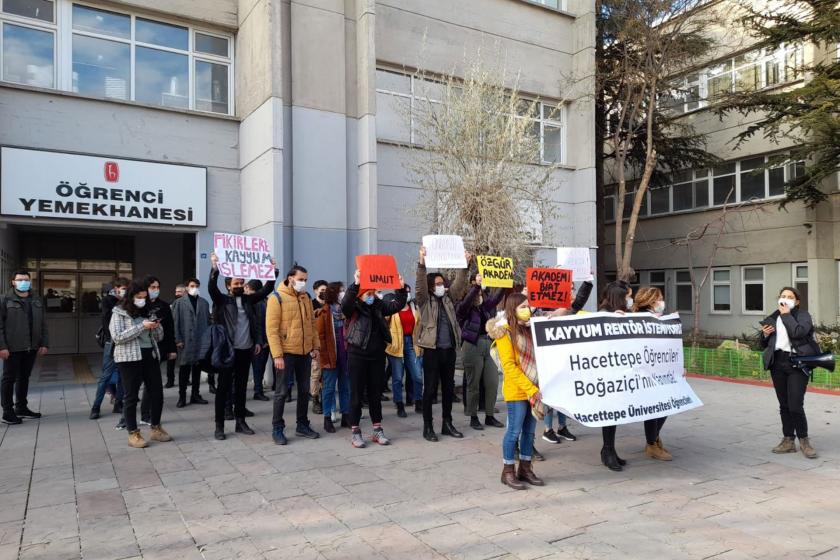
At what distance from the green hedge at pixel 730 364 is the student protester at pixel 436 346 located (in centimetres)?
745

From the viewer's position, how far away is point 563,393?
5.30 meters

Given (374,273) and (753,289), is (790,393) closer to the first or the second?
(374,273)

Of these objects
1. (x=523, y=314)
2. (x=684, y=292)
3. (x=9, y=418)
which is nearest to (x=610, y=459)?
(x=523, y=314)

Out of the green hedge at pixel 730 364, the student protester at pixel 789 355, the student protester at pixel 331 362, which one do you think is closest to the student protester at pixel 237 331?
the student protester at pixel 331 362

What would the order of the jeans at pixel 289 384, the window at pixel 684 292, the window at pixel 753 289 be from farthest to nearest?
the window at pixel 684 292, the window at pixel 753 289, the jeans at pixel 289 384

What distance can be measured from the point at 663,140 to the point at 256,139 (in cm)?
1508

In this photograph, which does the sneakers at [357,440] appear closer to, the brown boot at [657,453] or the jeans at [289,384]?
the jeans at [289,384]

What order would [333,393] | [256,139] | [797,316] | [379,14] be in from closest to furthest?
[797,316] → [333,393] → [256,139] → [379,14]

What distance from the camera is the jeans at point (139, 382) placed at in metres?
6.61

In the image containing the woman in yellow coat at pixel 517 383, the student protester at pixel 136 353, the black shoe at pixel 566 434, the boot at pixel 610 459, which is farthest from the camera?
the black shoe at pixel 566 434

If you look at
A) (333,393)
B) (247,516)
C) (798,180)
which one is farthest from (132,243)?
(798,180)

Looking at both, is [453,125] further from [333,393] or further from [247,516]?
[247,516]

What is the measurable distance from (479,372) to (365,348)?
1.73m

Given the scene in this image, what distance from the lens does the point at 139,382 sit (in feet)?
22.1
